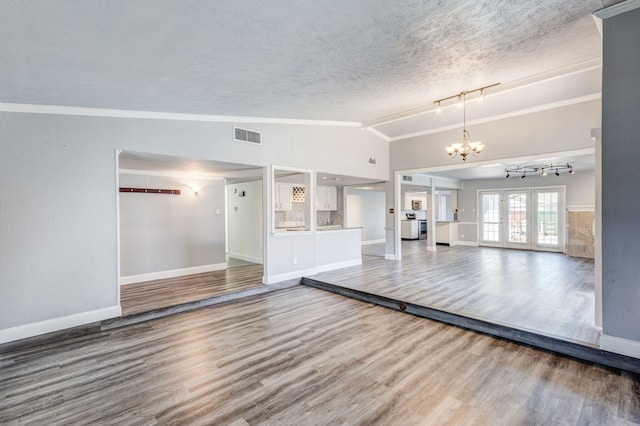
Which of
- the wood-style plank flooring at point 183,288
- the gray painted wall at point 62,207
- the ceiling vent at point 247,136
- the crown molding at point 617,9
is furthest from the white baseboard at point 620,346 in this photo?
the gray painted wall at point 62,207

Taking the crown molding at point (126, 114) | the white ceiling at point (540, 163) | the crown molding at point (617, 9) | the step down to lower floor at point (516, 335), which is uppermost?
the crown molding at point (617, 9)

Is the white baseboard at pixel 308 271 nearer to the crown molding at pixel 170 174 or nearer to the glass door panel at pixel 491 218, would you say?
the crown molding at pixel 170 174

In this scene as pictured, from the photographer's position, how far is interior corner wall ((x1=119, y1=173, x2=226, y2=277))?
5531 mm

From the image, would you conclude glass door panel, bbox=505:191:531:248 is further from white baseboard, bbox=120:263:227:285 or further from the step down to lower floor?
white baseboard, bbox=120:263:227:285

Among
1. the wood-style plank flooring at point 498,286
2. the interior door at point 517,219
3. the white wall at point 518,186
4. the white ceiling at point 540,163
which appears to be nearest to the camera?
the wood-style plank flooring at point 498,286

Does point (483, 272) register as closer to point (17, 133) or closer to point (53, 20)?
point (53, 20)

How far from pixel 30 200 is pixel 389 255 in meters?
6.93

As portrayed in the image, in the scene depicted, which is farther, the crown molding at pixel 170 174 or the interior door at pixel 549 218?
the interior door at pixel 549 218

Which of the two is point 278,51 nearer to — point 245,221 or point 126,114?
point 126,114

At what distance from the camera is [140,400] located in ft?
7.55

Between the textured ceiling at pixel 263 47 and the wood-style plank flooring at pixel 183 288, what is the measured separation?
2.65 meters

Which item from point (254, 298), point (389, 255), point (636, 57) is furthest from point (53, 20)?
point (389, 255)

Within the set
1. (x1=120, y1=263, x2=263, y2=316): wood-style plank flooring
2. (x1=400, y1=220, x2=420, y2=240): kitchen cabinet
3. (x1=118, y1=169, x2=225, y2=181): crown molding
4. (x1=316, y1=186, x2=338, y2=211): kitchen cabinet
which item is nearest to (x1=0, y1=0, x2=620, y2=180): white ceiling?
(x1=118, y1=169, x2=225, y2=181): crown molding

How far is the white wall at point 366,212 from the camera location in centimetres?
1085
